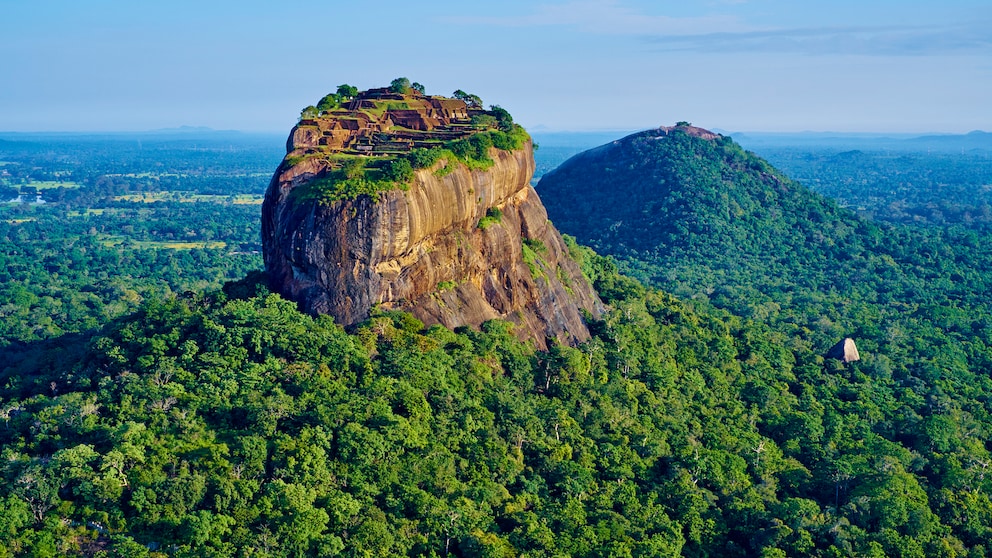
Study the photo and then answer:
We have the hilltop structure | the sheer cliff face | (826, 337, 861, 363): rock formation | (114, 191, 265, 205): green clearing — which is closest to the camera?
the sheer cliff face

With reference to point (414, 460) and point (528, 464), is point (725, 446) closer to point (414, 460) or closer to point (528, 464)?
point (528, 464)

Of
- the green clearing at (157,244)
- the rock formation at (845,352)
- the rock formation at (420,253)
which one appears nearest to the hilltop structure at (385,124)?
the rock formation at (420,253)

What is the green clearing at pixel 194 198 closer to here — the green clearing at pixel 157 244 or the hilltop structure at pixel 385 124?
the green clearing at pixel 157 244

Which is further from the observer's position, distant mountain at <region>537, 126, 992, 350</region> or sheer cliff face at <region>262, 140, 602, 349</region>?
distant mountain at <region>537, 126, 992, 350</region>

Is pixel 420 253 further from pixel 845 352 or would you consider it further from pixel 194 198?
pixel 194 198

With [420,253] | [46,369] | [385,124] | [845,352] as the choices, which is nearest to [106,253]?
[385,124]

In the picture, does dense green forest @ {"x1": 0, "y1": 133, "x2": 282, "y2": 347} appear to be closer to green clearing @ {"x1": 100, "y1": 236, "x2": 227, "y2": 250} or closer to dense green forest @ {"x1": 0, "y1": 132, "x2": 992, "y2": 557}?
green clearing @ {"x1": 100, "y1": 236, "x2": 227, "y2": 250}

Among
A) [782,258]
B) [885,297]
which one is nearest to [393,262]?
[885,297]

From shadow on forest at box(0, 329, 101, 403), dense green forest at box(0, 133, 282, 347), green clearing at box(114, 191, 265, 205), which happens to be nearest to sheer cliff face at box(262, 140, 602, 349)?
shadow on forest at box(0, 329, 101, 403)
